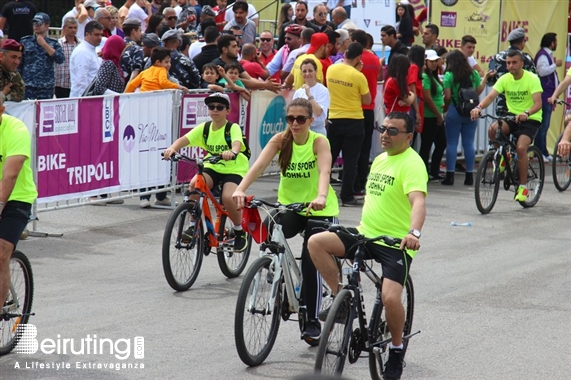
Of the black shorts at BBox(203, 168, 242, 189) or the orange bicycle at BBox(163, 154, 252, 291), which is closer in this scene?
the orange bicycle at BBox(163, 154, 252, 291)

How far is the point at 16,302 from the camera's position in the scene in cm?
741

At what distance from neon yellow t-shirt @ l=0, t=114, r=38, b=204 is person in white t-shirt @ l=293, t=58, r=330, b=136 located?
6.34 meters

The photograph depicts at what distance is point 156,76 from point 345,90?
8.17ft

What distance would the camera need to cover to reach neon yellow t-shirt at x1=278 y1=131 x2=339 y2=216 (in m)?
7.74

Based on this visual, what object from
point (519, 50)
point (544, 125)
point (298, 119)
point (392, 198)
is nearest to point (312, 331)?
point (392, 198)

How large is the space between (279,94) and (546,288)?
6.39 m

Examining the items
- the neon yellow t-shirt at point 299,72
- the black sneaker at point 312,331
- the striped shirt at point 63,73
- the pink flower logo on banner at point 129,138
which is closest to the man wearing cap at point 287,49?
the neon yellow t-shirt at point 299,72

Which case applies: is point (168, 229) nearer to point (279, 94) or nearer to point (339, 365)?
point (339, 365)

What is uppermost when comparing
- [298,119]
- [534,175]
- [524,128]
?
[298,119]

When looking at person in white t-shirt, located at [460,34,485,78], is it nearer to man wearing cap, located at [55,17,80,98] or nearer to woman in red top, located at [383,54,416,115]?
woman in red top, located at [383,54,416,115]

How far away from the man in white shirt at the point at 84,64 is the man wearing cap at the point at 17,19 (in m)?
3.56

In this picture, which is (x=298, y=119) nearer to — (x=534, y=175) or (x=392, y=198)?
(x=392, y=198)

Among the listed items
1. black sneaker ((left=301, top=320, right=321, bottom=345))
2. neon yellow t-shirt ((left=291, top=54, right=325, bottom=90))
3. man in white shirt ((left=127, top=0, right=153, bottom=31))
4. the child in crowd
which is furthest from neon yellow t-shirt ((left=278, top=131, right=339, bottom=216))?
man in white shirt ((left=127, top=0, right=153, bottom=31))

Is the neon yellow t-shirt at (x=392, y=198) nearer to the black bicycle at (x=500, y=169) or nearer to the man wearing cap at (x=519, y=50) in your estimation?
the black bicycle at (x=500, y=169)
